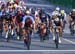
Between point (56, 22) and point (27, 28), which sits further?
point (56, 22)

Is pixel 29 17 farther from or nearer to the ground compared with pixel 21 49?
farther from the ground

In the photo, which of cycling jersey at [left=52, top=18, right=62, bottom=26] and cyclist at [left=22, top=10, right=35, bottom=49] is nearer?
cyclist at [left=22, top=10, right=35, bottom=49]

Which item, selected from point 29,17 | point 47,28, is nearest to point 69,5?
point 47,28

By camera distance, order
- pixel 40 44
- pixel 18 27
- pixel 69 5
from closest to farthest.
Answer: pixel 40 44 → pixel 18 27 → pixel 69 5

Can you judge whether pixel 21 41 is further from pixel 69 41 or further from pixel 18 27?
pixel 69 41

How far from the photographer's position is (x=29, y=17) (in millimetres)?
18078

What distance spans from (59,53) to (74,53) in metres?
0.62

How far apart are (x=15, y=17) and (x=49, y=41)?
220 cm

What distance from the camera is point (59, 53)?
55.6 ft

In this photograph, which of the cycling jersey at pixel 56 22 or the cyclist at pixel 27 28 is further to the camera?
the cycling jersey at pixel 56 22

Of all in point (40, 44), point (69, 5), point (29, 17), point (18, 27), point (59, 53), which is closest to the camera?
point (59, 53)

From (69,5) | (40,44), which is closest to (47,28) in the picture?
(40,44)

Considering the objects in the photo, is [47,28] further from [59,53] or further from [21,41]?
[59,53]

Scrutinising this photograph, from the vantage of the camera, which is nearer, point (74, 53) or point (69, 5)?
point (74, 53)
